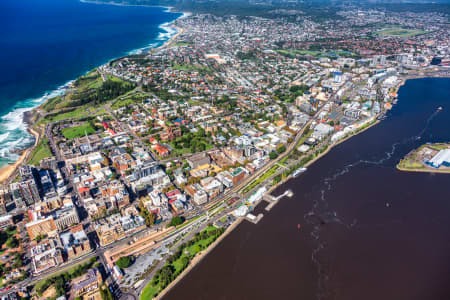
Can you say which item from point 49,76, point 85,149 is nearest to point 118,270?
point 85,149

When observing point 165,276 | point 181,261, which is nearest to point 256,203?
point 181,261

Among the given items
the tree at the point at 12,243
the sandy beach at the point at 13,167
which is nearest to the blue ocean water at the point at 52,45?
the sandy beach at the point at 13,167

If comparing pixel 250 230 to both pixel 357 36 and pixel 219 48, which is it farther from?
pixel 357 36

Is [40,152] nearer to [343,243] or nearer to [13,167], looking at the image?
[13,167]

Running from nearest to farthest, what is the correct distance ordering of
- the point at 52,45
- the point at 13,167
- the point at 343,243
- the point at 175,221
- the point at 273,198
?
the point at 343,243 < the point at 175,221 < the point at 273,198 < the point at 13,167 < the point at 52,45

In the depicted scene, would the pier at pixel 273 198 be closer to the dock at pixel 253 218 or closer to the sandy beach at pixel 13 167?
the dock at pixel 253 218

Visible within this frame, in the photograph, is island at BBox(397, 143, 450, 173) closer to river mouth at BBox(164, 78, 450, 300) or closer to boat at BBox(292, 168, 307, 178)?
river mouth at BBox(164, 78, 450, 300)

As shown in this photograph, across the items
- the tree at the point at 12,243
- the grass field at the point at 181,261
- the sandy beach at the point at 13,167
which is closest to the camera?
the grass field at the point at 181,261
